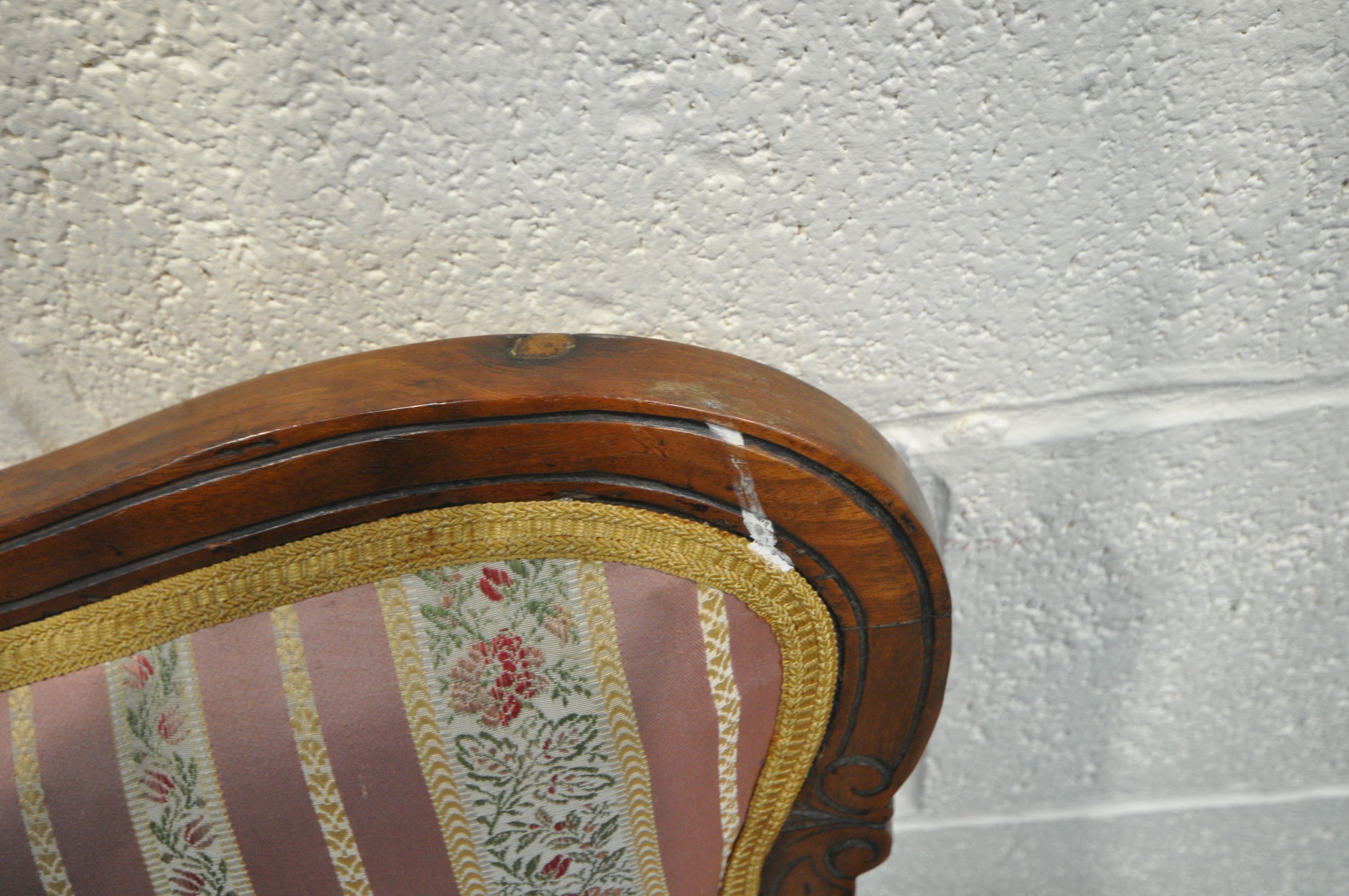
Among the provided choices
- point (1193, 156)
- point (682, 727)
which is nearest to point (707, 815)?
point (682, 727)

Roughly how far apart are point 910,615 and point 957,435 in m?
0.18

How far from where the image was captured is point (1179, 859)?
79 centimetres

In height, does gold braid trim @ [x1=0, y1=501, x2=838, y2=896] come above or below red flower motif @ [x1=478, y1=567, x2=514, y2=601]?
above

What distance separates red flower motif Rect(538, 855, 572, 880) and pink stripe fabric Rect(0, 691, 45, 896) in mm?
209

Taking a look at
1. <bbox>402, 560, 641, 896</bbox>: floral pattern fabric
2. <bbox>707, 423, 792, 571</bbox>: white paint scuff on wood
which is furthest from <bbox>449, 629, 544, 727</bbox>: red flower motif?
<bbox>707, 423, 792, 571</bbox>: white paint scuff on wood

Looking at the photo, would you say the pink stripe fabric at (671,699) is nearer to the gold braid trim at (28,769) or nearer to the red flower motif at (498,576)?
the red flower motif at (498,576)

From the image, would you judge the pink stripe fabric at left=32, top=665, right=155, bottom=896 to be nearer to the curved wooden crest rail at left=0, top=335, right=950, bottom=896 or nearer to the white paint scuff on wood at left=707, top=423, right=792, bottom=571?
the curved wooden crest rail at left=0, top=335, right=950, bottom=896

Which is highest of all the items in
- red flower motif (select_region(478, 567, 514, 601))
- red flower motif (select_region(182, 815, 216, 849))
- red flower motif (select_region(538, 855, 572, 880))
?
red flower motif (select_region(478, 567, 514, 601))

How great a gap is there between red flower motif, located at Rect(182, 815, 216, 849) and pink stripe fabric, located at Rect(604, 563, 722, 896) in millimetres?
185

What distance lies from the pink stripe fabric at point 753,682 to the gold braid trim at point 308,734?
175 mm

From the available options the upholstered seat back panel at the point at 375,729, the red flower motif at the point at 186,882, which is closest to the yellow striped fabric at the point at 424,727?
the upholstered seat back panel at the point at 375,729

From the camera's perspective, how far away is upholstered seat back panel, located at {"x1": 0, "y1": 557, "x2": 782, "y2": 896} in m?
0.32

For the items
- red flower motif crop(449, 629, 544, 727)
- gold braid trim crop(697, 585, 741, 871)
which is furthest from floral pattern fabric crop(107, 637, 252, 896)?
gold braid trim crop(697, 585, 741, 871)

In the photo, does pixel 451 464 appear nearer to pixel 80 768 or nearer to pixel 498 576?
pixel 498 576
